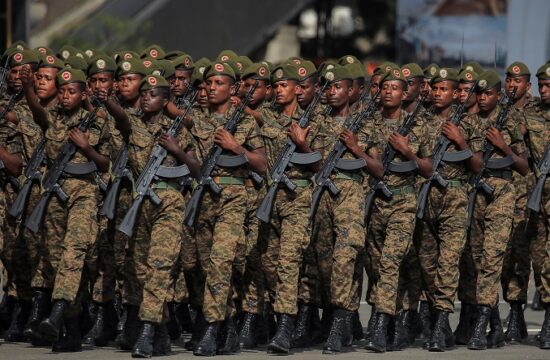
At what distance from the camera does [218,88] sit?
13.8 metres

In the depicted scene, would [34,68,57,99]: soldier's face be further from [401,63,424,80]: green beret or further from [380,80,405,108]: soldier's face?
[401,63,424,80]: green beret

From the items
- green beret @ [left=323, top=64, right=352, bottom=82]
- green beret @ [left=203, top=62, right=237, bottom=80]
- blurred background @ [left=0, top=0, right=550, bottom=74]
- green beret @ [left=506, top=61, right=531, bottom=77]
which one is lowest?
green beret @ [left=203, top=62, right=237, bottom=80]

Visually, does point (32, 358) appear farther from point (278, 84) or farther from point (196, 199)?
point (278, 84)

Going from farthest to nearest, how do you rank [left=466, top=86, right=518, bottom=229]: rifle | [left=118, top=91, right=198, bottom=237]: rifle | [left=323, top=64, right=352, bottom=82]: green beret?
[left=466, top=86, right=518, bottom=229]: rifle < [left=323, top=64, right=352, bottom=82]: green beret < [left=118, top=91, right=198, bottom=237]: rifle

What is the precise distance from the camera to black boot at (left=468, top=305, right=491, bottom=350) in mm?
14273

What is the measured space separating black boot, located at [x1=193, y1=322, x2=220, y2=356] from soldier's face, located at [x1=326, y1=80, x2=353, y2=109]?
2.01 metres

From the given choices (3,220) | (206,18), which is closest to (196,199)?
(3,220)

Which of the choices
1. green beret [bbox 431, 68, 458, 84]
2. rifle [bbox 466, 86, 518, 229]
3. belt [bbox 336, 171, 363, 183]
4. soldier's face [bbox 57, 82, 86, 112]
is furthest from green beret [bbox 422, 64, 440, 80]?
soldier's face [bbox 57, 82, 86, 112]

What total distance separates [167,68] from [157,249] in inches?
85.5

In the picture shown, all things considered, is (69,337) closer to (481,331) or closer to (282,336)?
(282,336)

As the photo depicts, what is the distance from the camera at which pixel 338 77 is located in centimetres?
1418

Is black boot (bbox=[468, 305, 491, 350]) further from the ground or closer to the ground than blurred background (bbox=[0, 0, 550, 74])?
closer to the ground

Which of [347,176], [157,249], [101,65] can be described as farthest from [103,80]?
[347,176]

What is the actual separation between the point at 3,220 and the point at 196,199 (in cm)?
168
